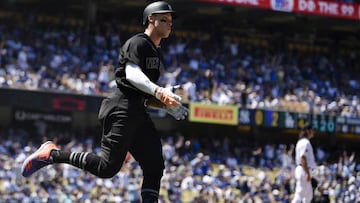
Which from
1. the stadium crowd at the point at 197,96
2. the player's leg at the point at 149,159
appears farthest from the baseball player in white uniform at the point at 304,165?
the stadium crowd at the point at 197,96

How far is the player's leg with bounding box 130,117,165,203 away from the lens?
711 cm

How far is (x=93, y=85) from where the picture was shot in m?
27.6

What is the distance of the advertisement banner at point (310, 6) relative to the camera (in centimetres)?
3378

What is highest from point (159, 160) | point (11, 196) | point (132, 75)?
point (132, 75)

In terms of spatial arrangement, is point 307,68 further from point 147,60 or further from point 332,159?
point 147,60

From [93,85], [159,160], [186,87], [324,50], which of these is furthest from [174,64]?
[159,160]

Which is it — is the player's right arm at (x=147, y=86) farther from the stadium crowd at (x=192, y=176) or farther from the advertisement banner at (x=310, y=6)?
the advertisement banner at (x=310, y=6)

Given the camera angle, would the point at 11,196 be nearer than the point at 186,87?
Yes

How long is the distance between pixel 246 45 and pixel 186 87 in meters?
7.29

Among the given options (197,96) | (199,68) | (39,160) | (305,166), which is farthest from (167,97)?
(199,68)

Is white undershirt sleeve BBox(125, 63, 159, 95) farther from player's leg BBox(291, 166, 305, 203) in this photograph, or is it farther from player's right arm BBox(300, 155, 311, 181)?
player's leg BBox(291, 166, 305, 203)

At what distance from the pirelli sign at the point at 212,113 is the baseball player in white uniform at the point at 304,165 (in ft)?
53.0

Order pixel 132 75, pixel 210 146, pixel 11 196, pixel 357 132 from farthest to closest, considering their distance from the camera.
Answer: pixel 357 132
pixel 210 146
pixel 11 196
pixel 132 75

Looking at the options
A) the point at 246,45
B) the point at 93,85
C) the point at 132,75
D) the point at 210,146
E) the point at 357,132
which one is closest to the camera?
the point at 132,75
